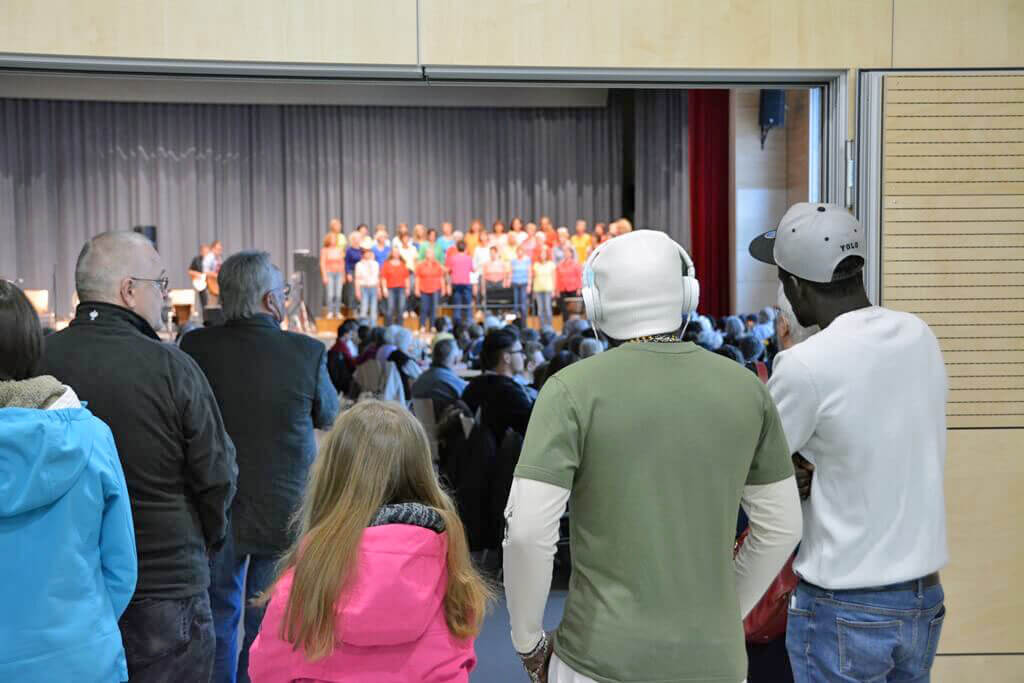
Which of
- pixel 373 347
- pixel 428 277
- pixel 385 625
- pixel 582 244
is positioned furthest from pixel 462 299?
pixel 385 625

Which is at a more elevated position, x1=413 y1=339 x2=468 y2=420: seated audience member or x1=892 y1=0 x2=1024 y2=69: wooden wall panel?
x1=892 y1=0 x2=1024 y2=69: wooden wall panel

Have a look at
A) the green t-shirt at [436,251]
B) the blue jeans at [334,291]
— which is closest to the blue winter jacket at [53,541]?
the green t-shirt at [436,251]

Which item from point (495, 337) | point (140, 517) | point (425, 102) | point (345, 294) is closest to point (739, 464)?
point (140, 517)

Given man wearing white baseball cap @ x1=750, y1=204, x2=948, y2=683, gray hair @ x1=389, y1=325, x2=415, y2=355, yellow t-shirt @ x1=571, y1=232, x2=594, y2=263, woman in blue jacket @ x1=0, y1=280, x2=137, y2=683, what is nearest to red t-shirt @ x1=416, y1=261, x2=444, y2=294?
yellow t-shirt @ x1=571, y1=232, x2=594, y2=263

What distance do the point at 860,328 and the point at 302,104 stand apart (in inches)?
736

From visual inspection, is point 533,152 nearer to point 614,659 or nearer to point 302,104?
point 302,104

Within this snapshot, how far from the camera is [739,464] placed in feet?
5.27

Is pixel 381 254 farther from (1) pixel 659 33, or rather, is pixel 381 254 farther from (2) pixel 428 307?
(1) pixel 659 33

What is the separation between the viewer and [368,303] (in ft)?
55.5

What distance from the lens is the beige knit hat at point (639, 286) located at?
1.62 metres

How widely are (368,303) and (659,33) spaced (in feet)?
46.3

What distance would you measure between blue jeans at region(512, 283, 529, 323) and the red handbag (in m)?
14.1

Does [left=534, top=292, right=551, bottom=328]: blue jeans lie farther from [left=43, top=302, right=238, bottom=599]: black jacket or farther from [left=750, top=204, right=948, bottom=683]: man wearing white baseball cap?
[left=750, top=204, right=948, bottom=683]: man wearing white baseball cap

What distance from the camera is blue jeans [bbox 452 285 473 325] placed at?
16.8m
